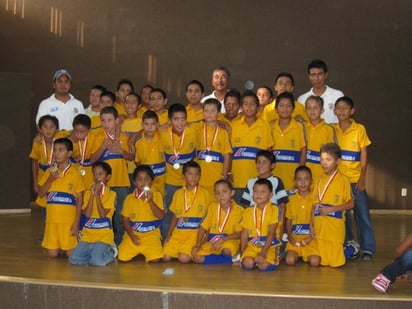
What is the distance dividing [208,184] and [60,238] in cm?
133

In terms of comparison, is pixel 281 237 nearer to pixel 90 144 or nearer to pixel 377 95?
pixel 90 144

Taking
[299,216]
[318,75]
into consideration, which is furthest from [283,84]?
[299,216]

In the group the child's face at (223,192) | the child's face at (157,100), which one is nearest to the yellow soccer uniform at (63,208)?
the child's face at (157,100)

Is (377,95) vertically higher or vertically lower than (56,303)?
higher

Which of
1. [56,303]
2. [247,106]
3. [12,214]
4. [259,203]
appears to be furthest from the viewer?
[12,214]

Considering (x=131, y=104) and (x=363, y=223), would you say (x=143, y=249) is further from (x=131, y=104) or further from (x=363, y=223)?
(x=363, y=223)

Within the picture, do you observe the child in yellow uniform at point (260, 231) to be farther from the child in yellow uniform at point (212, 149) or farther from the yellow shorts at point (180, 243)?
the child in yellow uniform at point (212, 149)

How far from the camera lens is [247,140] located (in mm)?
5406

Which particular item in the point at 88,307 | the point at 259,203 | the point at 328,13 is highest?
the point at 328,13

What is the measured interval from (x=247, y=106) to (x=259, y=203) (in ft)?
2.96

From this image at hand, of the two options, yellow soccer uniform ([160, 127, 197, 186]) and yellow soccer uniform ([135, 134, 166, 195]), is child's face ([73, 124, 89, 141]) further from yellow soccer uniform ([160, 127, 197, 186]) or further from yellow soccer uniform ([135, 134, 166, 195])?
yellow soccer uniform ([160, 127, 197, 186])

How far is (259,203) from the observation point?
493cm

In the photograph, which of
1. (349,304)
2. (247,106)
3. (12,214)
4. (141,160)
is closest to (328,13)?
(247,106)

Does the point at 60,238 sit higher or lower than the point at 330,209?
lower
